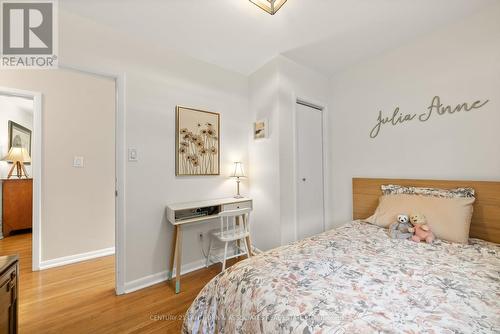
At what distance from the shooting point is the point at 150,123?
2.02 meters

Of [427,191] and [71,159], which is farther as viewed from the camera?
[71,159]

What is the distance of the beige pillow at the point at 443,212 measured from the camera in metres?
1.49

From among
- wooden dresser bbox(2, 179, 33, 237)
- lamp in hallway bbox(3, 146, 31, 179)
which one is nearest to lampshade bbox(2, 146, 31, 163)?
lamp in hallway bbox(3, 146, 31, 179)

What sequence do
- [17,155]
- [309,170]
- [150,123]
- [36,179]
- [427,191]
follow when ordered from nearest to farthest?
[427,191] → [150,123] → [36,179] → [309,170] → [17,155]

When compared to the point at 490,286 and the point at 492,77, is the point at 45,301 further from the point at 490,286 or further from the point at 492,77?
the point at 492,77

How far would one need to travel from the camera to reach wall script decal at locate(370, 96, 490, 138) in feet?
5.72

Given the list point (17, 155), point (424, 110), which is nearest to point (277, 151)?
point (424, 110)

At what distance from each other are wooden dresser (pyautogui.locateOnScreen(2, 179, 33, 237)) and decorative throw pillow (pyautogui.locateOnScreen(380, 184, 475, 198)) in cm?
533

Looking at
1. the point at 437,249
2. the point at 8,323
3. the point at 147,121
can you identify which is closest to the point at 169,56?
the point at 147,121

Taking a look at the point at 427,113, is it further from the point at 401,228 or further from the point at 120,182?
the point at 120,182

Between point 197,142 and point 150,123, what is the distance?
52 cm

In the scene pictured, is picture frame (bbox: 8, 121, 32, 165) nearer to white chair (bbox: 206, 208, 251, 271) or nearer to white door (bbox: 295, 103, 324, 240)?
white chair (bbox: 206, 208, 251, 271)

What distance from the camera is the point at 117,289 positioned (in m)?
1.81

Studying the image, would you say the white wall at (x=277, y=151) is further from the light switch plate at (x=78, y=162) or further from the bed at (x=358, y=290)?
the light switch plate at (x=78, y=162)
